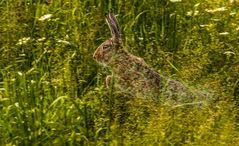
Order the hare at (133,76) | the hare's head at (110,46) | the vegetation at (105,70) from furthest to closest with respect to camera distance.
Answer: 1. the hare's head at (110,46)
2. the hare at (133,76)
3. the vegetation at (105,70)

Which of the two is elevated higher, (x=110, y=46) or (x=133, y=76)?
(x=110, y=46)

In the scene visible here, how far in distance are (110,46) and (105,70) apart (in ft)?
0.70

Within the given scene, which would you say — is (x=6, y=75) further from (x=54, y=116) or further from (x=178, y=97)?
(x=178, y=97)

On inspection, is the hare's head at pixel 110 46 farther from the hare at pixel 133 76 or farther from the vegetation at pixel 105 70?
the vegetation at pixel 105 70

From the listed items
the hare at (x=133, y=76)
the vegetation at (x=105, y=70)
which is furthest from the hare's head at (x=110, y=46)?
the vegetation at (x=105, y=70)

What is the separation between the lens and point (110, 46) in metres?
5.16

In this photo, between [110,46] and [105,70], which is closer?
[110,46]

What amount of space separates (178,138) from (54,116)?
0.77m

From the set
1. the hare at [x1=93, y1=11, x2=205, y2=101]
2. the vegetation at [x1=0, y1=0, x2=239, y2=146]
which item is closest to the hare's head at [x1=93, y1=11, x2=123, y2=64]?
the hare at [x1=93, y1=11, x2=205, y2=101]

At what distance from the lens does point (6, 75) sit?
5332 mm

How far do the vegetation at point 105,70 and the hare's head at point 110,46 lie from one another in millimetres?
172

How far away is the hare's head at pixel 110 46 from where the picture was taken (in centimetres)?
511

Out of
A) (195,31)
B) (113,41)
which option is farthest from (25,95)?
(195,31)

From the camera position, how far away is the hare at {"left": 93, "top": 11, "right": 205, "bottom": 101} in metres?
4.93
